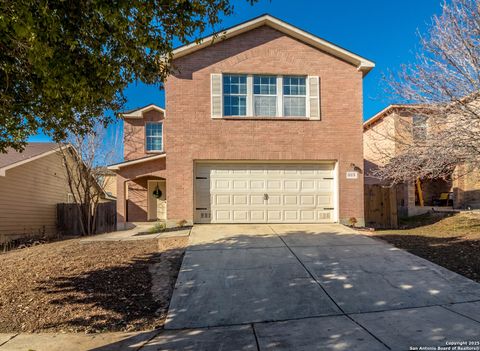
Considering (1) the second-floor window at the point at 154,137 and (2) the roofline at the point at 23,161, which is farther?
(1) the second-floor window at the point at 154,137

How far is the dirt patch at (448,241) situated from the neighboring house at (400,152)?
5.74 ft

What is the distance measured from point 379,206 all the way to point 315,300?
338 inches

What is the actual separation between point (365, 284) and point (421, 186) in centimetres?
1612

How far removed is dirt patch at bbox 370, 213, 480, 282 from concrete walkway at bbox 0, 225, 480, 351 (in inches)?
19.5

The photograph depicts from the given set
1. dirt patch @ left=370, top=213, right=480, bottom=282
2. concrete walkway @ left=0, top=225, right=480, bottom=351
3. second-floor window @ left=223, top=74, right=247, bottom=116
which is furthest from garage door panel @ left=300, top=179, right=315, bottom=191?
concrete walkway @ left=0, top=225, right=480, bottom=351

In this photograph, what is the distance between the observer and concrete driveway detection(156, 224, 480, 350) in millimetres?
3758

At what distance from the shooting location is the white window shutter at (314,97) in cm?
1134

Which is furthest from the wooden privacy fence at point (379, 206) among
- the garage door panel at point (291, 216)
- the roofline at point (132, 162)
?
the roofline at point (132, 162)

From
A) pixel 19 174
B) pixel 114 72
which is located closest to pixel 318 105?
pixel 114 72

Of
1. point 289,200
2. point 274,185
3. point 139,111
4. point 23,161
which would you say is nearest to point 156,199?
point 139,111

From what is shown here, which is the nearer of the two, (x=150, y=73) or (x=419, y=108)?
(x=150, y=73)

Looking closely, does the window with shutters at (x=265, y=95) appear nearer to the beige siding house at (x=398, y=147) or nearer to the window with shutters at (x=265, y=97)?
the window with shutters at (x=265, y=97)

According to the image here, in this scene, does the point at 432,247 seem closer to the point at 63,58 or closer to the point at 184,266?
the point at 184,266

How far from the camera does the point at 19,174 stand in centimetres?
1437
